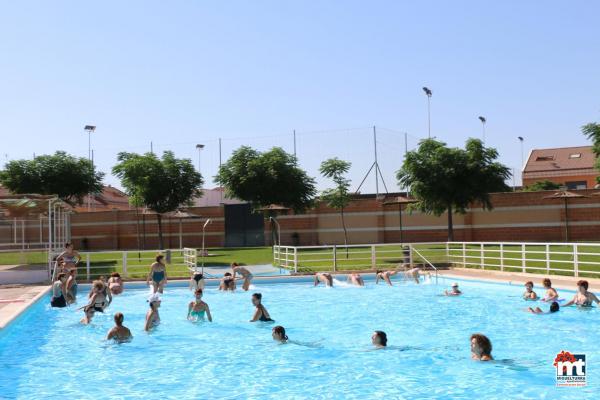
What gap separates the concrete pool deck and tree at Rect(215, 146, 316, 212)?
1516 cm

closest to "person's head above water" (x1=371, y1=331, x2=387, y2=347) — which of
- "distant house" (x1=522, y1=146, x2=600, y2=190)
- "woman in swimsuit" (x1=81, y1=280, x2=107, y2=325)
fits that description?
"woman in swimsuit" (x1=81, y1=280, x2=107, y2=325)

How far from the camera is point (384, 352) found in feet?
36.4

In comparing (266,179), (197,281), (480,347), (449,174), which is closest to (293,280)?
(197,281)

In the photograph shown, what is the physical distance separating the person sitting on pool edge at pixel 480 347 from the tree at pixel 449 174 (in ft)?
78.4

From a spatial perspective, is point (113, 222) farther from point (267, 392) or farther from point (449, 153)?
point (267, 392)

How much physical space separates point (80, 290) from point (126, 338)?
915cm

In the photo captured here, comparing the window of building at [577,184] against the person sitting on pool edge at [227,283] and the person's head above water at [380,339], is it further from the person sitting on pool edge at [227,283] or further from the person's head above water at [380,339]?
the person's head above water at [380,339]

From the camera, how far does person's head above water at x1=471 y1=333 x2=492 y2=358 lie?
9.91 metres

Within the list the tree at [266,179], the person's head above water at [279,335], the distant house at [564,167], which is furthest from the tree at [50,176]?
the distant house at [564,167]

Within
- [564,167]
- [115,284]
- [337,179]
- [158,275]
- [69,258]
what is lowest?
[115,284]

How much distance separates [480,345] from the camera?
9.98 meters

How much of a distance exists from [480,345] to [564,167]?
2539 inches

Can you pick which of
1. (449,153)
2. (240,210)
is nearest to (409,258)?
(449,153)

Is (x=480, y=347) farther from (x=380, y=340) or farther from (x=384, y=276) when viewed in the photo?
(x=384, y=276)
